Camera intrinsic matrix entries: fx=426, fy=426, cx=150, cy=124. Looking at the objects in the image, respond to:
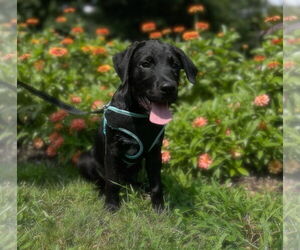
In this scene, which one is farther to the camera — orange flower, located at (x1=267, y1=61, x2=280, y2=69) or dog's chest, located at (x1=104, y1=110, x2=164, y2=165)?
orange flower, located at (x1=267, y1=61, x2=280, y2=69)

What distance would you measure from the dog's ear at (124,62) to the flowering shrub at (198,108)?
1.35 meters

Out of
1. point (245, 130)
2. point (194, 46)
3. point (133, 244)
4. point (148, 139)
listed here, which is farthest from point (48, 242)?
point (194, 46)

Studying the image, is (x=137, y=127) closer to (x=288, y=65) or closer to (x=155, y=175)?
(x=155, y=175)

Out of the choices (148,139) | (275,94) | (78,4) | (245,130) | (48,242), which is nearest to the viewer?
(48,242)

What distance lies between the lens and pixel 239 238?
2873 mm

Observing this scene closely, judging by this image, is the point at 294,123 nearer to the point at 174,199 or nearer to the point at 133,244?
the point at 174,199

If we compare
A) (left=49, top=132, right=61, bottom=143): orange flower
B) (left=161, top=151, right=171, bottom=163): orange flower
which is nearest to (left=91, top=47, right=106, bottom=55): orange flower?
(left=49, top=132, right=61, bottom=143): orange flower

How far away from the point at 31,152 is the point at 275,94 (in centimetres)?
287

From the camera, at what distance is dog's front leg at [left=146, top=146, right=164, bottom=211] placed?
130 inches

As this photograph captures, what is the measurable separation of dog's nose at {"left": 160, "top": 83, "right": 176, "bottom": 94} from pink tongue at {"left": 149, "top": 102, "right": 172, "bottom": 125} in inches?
6.9

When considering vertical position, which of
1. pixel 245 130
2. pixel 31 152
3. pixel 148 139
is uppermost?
pixel 148 139

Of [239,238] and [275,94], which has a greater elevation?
[275,94]

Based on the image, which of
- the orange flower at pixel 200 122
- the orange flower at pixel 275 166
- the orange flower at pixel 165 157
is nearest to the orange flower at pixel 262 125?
the orange flower at pixel 275 166

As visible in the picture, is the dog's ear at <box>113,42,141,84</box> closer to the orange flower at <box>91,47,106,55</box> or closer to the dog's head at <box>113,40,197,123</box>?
the dog's head at <box>113,40,197,123</box>
